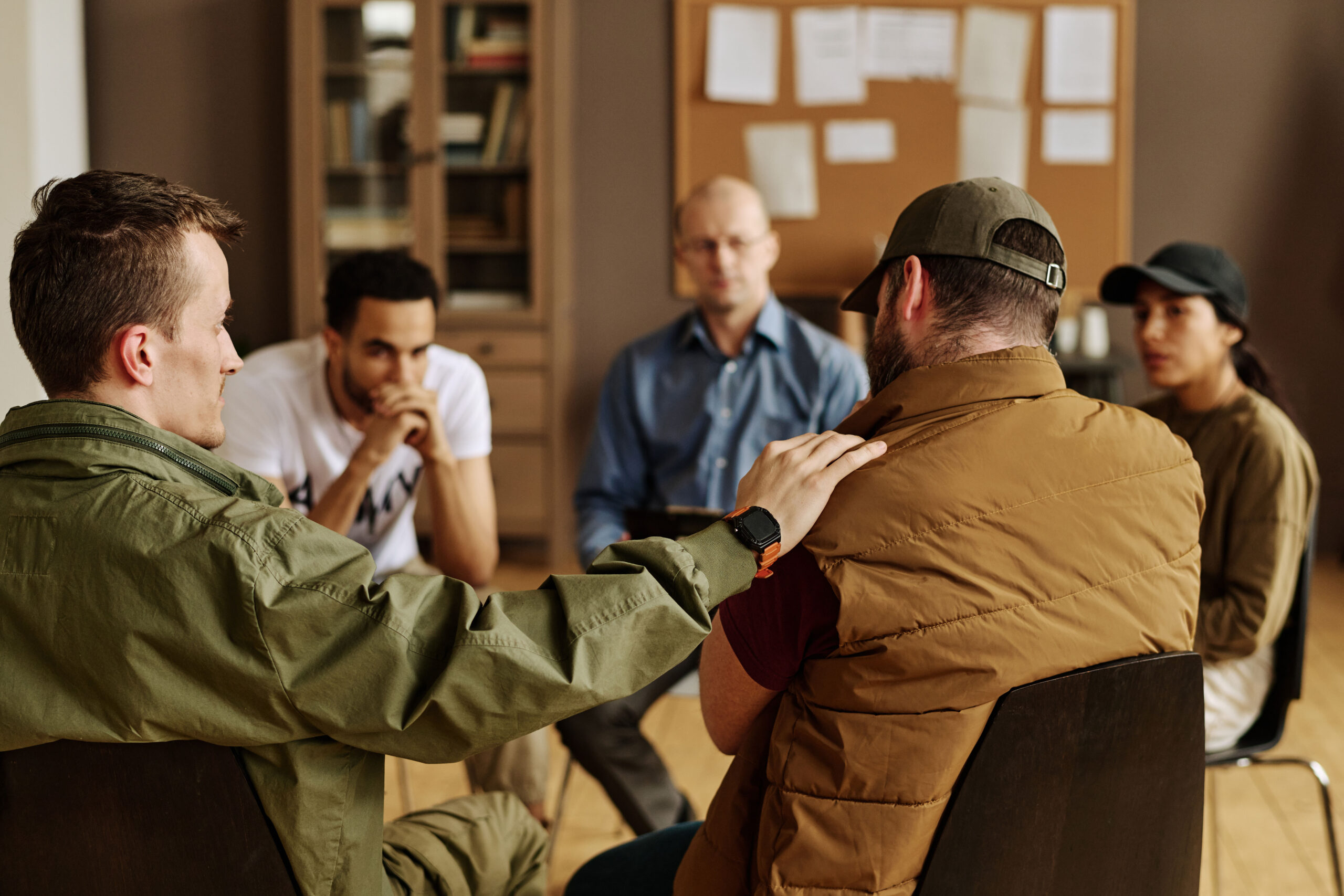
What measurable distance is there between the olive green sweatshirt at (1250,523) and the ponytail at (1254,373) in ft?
0.68

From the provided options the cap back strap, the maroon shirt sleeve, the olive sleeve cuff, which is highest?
the cap back strap

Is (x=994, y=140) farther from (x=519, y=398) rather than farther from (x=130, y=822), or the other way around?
(x=130, y=822)

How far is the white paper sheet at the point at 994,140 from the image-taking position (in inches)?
174

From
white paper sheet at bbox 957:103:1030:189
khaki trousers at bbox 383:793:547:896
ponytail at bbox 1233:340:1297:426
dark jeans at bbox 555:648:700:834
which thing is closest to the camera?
khaki trousers at bbox 383:793:547:896

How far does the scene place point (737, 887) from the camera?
1.03 meters

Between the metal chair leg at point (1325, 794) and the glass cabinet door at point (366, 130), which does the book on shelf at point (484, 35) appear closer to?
the glass cabinet door at point (366, 130)

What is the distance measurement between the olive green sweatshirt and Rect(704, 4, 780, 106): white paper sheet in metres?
3.04

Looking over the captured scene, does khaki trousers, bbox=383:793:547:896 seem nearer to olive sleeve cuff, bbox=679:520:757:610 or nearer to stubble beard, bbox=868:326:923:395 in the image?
olive sleeve cuff, bbox=679:520:757:610

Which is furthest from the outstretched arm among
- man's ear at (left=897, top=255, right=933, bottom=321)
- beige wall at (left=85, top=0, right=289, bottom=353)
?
beige wall at (left=85, top=0, right=289, bottom=353)

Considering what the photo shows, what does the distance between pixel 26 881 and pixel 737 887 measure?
0.59 m

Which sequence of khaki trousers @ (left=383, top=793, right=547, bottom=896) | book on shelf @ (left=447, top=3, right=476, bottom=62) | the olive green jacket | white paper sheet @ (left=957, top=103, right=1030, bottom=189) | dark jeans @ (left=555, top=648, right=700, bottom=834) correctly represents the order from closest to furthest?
1. the olive green jacket
2. khaki trousers @ (left=383, top=793, right=547, bottom=896)
3. dark jeans @ (left=555, top=648, right=700, bottom=834)
4. book on shelf @ (left=447, top=3, right=476, bottom=62)
5. white paper sheet @ (left=957, top=103, right=1030, bottom=189)

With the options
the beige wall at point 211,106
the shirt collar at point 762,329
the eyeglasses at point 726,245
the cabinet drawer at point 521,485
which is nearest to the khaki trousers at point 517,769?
the shirt collar at point 762,329

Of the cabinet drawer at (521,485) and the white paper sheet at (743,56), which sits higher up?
the white paper sheet at (743,56)

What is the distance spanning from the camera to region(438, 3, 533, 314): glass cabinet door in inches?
170
